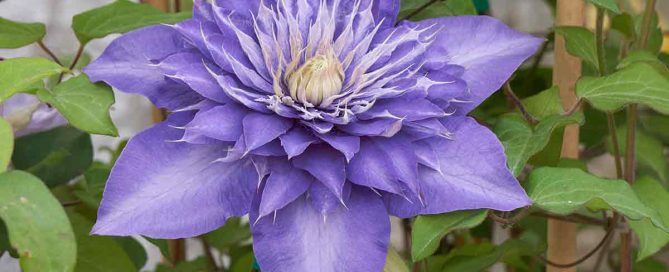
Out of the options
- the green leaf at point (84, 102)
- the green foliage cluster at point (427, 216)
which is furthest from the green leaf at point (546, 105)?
the green leaf at point (84, 102)

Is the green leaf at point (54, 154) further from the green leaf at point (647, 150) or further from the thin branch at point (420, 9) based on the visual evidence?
the green leaf at point (647, 150)

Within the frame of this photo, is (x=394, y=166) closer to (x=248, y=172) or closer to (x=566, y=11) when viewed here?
(x=248, y=172)

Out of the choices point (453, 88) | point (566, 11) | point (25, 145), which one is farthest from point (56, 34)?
point (453, 88)

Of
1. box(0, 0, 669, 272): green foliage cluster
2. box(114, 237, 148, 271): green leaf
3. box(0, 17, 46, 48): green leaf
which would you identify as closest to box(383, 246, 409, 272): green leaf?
box(0, 0, 669, 272): green foliage cluster

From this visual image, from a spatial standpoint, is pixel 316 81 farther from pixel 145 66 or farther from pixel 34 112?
pixel 34 112

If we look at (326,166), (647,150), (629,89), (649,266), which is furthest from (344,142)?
(649,266)

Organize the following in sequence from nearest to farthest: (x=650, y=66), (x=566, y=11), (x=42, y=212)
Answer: (x=42, y=212)
(x=650, y=66)
(x=566, y=11)
